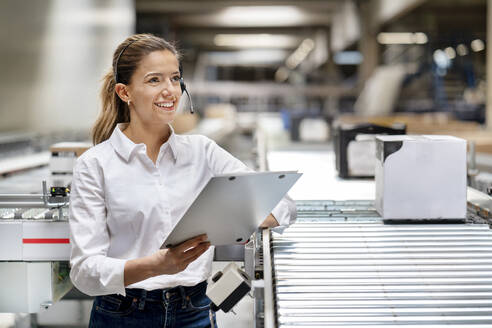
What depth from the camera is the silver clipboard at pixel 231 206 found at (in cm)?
117

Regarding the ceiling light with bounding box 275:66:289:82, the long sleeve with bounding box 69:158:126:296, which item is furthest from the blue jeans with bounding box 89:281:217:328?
the ceiling light with bounding box 275:66:289:82

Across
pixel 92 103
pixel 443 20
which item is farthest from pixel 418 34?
pixel 92 103

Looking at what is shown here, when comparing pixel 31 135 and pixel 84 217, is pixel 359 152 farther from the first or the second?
pixel 31 135

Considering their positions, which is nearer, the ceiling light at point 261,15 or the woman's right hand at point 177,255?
the woman's right hand at point 177,255

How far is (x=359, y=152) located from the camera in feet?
9.57

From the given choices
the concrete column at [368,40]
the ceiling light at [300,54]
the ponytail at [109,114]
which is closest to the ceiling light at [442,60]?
the concrete column at [368,40]

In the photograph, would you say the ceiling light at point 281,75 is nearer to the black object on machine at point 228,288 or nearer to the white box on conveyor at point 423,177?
the white box on conveyor at point 423,177

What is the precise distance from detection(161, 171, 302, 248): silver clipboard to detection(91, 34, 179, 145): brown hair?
0.42m

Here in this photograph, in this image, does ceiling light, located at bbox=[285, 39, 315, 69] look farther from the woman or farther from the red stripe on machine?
the woman

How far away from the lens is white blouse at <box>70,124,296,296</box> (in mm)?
1287

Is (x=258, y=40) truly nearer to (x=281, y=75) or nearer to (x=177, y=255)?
(x=281, y=75)

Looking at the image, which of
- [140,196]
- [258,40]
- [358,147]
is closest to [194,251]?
[140,196]

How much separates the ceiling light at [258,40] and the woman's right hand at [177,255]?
19.9m

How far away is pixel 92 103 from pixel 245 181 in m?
7.54
